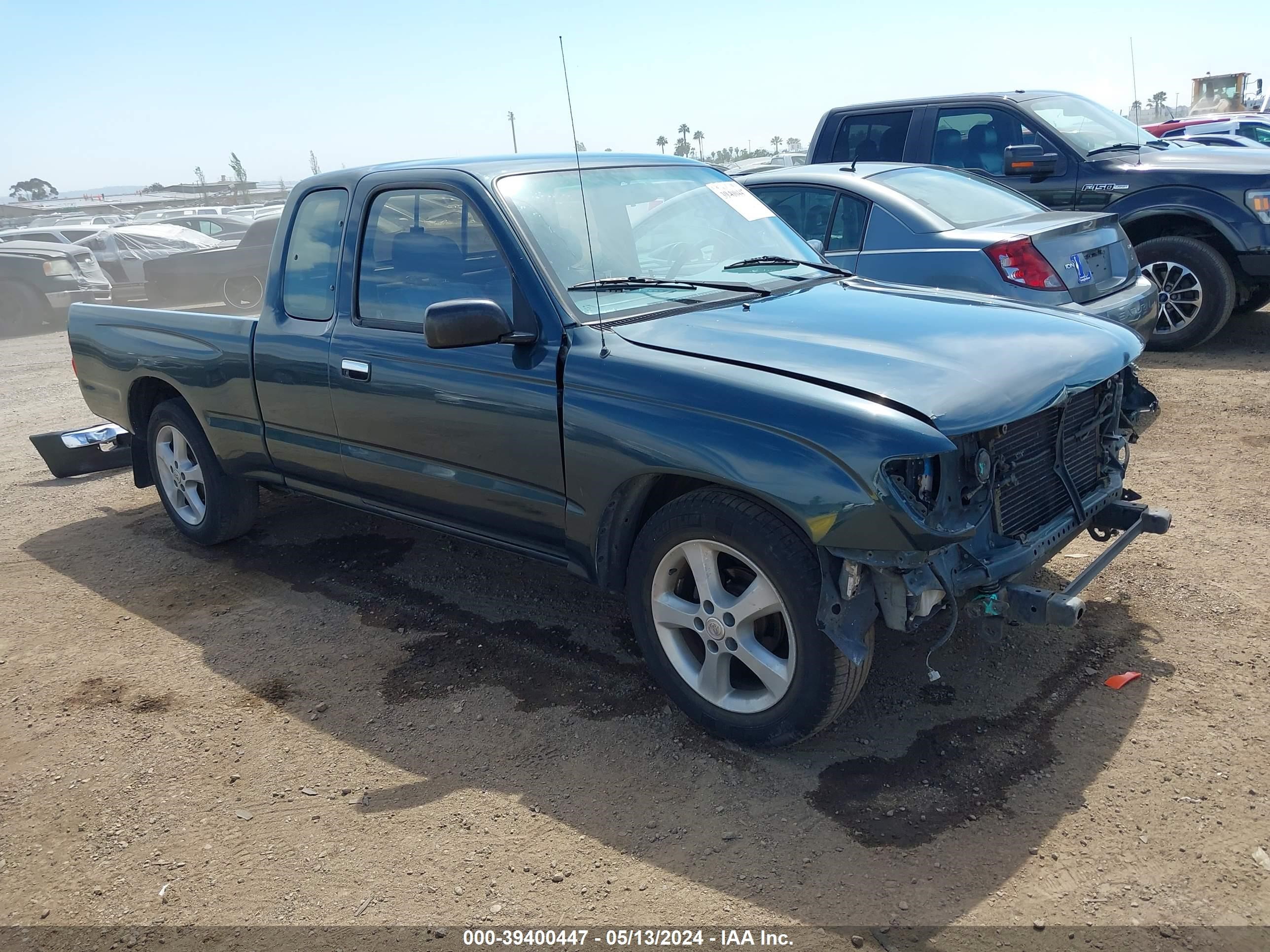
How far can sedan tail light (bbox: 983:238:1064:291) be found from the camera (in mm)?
6012

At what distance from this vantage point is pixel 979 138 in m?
8.34

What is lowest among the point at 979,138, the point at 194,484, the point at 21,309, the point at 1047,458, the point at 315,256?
the point at 194,484

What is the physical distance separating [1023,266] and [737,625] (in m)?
3.89

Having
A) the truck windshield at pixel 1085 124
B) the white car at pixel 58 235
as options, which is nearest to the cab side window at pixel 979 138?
the truck windshield at pixel 1085 124

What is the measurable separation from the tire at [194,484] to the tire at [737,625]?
2.84 meters

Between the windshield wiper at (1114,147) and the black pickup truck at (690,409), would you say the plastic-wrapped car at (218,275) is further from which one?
the windshield wiper at (1114,147)

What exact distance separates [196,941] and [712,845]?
4.58 feet

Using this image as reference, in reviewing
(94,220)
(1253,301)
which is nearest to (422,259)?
(1253,301)

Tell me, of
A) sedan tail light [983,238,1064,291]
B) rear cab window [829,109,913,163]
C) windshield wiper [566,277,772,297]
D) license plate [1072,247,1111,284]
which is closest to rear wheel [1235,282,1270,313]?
license plate [1072,247,1111,284]

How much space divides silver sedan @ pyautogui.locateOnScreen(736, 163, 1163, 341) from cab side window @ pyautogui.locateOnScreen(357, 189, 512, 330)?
121 inches

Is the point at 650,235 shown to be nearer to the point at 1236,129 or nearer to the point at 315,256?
the point at 315,256

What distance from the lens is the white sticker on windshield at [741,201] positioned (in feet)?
14.5

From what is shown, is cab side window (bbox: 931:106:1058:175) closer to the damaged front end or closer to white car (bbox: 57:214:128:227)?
the damaged front end

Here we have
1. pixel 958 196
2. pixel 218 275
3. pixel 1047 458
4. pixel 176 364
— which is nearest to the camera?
pixel 1047 458
